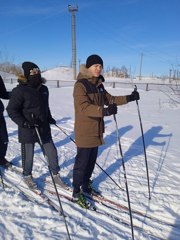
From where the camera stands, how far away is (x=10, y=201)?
153 inches

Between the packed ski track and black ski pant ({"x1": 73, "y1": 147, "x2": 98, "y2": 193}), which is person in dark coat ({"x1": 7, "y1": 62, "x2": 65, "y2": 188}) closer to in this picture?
black ski pant ({"x1": 73, "y1": 147, "x2": 98, "y2": 193})

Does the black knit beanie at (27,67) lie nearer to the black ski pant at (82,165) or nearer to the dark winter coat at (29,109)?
the dark winter coat at (29,109)

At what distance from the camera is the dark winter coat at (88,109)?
3.55 meters

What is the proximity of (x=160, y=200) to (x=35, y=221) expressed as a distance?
187 centimetres

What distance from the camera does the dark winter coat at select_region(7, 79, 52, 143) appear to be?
12.6ft

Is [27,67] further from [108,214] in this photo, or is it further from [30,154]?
[108,214]

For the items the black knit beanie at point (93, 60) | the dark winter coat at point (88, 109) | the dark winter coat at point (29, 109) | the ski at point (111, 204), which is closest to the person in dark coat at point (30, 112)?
the dark winter coat at point (29, 109)

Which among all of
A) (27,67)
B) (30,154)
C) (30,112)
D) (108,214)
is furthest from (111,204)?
(27,67)

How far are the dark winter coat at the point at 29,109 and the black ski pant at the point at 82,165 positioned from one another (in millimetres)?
634

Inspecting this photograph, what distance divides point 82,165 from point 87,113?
2.61 feet

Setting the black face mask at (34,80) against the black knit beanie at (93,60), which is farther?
the black face mask at (34,80)

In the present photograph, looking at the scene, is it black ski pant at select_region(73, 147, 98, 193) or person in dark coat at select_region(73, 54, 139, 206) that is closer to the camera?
person in dark coat at select_region(73, 54, 139, 206)

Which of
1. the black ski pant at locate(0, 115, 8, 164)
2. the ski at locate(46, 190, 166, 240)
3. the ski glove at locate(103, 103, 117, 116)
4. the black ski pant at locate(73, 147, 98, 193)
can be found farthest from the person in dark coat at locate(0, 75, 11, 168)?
the ski glove at locate(103, 103, 117, 116)

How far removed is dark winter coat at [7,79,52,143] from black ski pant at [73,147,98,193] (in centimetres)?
63
